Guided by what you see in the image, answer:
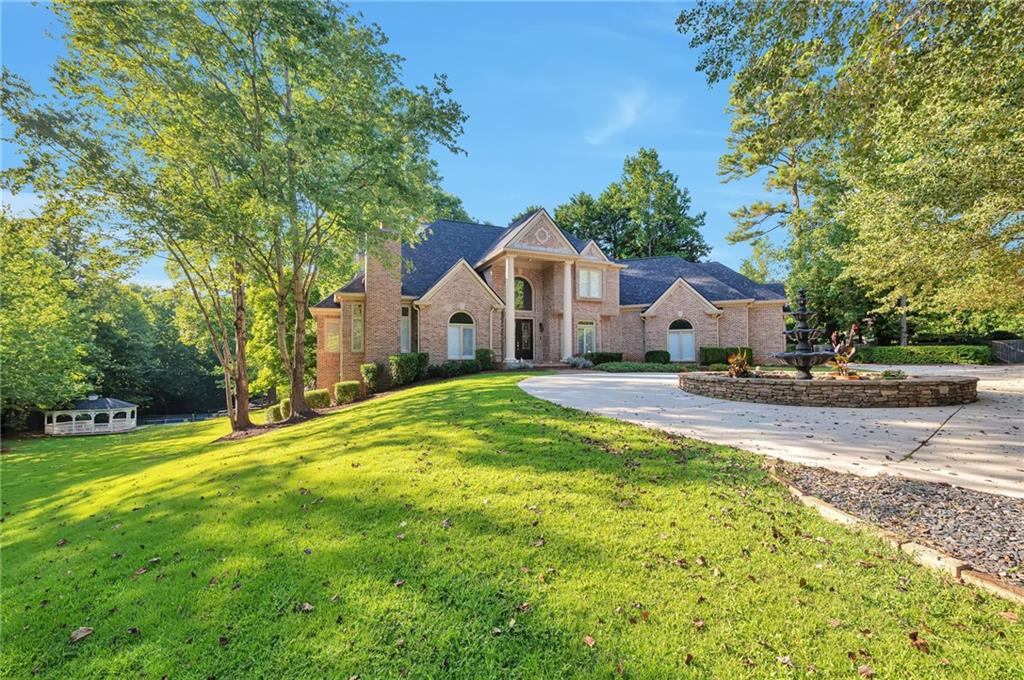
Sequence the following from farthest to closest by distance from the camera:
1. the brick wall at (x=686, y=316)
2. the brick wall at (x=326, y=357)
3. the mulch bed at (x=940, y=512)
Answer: the brick wall at (x=686, y=316), the brick wall at (x=326, y=357), the mulch bed at (x=940, y=512)

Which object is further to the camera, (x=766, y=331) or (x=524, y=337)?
(x=766, y=331)

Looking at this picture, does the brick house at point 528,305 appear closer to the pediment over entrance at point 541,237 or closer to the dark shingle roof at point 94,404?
the pediment over entrance at point 541,237

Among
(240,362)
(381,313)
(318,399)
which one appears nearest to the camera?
(240,362)

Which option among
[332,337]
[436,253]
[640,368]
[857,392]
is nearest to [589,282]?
[640,368]

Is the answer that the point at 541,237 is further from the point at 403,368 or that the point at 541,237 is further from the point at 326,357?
the point at 326,357

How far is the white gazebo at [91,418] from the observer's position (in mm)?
23344

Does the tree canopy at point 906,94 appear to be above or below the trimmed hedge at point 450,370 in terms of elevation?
above

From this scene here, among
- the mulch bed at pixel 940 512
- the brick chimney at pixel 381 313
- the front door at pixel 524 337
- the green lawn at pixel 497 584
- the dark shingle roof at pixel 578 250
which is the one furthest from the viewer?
the front door at pixel 524 337

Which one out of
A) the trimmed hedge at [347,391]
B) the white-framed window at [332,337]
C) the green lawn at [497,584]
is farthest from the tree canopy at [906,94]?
the white-framed window at [332,337]

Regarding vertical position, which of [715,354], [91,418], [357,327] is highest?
[357,327]

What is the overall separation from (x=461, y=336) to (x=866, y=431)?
1577cm

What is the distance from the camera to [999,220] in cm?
908

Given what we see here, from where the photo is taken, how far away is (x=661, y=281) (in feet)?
84.9

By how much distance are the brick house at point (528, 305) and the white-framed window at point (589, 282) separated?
6 centimetres
